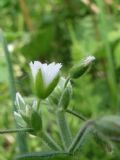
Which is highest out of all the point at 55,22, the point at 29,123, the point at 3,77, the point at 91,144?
the point at 55,22

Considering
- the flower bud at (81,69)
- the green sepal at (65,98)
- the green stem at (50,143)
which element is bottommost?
the green stem at (50,143)

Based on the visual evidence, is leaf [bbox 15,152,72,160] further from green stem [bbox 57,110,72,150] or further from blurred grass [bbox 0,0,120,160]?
blurred grass [bbox 0,0,120,160]

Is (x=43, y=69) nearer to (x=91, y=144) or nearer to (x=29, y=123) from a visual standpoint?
(x=29, y=123)

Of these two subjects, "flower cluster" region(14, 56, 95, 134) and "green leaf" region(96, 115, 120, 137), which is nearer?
"green leaf" region(96, 115, 120, 137)

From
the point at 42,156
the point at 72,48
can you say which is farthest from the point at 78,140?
the point at 72,48

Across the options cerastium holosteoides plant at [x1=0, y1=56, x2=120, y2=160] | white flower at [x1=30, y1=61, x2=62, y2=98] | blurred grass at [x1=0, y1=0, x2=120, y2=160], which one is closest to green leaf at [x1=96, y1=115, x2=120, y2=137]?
cerastium holosteoides plant at [x1=0, y1=56, x2=120, y2=160]

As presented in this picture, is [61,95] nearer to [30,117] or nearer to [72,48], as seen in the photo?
[30,117]

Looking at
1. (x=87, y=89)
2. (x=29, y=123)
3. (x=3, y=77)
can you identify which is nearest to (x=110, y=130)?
(x=29, y=123)

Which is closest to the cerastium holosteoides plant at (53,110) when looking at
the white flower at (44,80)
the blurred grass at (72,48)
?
the white flower at (44,80)

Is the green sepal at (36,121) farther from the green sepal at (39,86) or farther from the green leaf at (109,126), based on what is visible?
the green leaf at (109,126)
